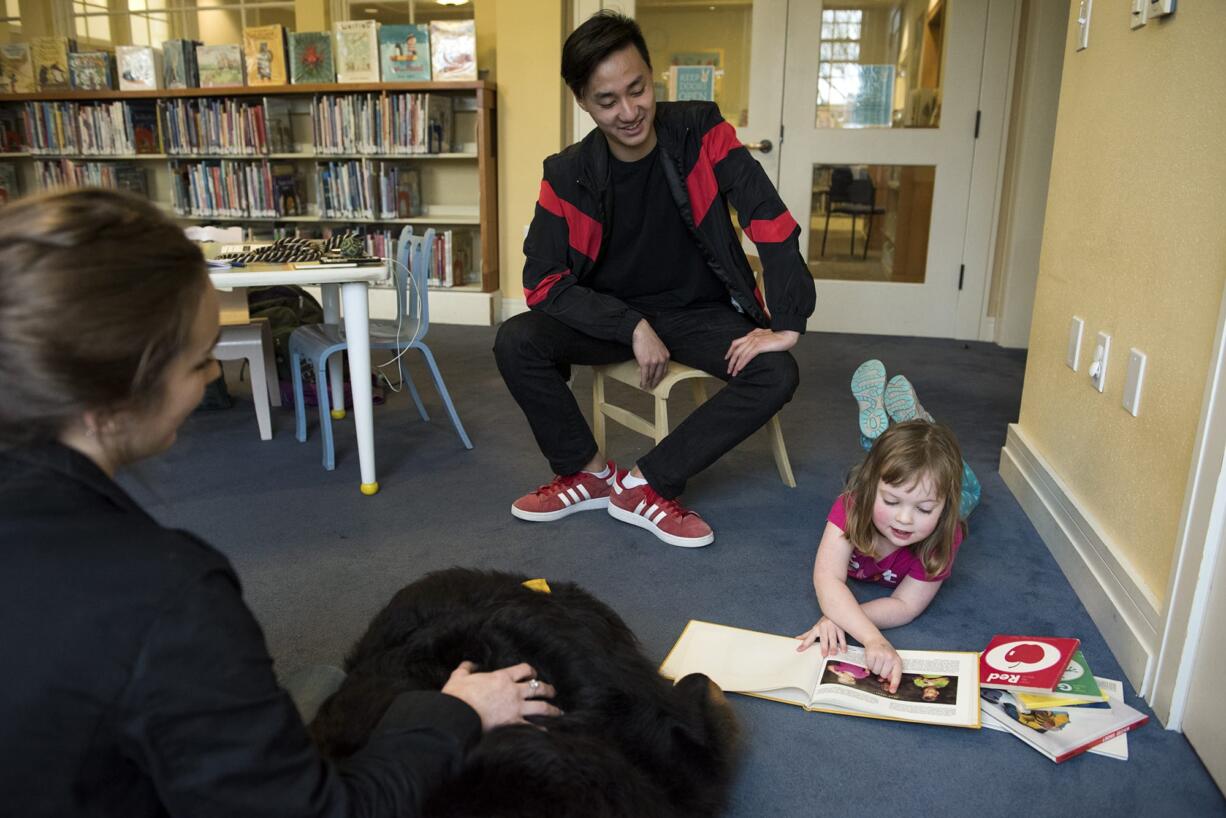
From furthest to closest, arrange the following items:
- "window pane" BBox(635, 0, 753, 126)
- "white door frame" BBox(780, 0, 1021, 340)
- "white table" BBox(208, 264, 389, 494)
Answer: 1. "window pane" BBox(635, 0, 753, 126)
2. "white door frame" BBox(780, 0, 1021, 340)
3. "white table" BBox(208, 264, 389, 494)

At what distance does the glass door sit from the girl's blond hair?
2.90 m

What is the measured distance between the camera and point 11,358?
0.59 m

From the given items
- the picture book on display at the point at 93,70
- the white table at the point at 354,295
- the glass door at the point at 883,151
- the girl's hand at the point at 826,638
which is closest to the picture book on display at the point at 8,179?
the picture book on display at the point at 93,70

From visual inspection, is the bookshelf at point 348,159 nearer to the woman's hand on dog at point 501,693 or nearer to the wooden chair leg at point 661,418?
the wooden chair leg at point 661,418

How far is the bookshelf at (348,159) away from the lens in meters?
4.47

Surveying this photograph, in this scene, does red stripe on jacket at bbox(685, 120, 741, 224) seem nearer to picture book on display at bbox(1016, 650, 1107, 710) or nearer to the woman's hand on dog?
picture book on display at bbox(1016, 650, 1107, 710)

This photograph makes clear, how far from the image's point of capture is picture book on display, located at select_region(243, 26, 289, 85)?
450 cm

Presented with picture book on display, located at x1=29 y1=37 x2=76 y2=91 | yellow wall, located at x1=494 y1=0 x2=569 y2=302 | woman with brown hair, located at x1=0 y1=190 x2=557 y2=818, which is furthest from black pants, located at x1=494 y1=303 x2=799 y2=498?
picture book on display, located at x1=29 y1=37 x2=76 y2=91

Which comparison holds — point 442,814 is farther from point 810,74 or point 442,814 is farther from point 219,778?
point 810,74

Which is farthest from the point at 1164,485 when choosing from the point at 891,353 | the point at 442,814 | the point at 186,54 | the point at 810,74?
the point at 186,54

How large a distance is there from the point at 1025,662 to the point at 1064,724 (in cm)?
11

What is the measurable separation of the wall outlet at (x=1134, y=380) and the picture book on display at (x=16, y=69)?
5.41 m

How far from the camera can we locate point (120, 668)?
600mm

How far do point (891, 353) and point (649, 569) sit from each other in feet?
8.02
